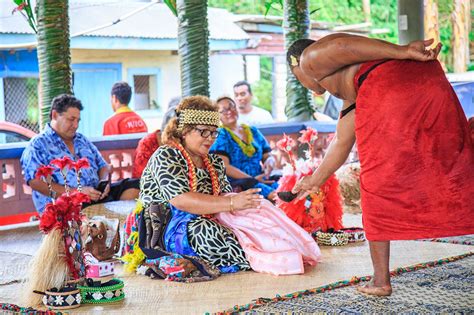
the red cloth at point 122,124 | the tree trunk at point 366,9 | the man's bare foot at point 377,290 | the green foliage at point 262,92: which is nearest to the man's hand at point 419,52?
the man's bare foot at point 377,290

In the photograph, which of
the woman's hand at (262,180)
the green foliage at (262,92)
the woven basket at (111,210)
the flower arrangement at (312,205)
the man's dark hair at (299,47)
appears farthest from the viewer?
the green foliage at (262,92)

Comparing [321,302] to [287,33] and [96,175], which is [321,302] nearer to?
[96,175]

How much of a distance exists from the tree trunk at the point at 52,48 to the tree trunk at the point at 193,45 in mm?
1143

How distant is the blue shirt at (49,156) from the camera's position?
7305 millimetres

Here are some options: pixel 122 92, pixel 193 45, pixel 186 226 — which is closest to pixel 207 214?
pixel 186 226

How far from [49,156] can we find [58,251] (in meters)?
2.39

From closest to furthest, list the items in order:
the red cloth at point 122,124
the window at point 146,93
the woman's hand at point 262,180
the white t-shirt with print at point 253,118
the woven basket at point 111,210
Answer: the woven basket at point 111,210 < the woman's hand at point 262,180 < the red cloth at point 122,124 < the white t-shirt with print at point 253,118 < the window at point 146,93

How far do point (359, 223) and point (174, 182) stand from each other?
2.60m

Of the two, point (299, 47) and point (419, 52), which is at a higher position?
point (299, 47)

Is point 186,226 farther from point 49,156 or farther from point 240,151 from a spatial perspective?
point 240,151

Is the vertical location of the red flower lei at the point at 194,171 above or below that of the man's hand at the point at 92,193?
above

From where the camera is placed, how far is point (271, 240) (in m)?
5.83

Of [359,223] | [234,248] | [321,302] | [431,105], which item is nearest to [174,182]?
[234,248]

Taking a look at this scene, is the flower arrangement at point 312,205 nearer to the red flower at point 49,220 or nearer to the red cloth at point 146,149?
the red cloth at point 146,149
